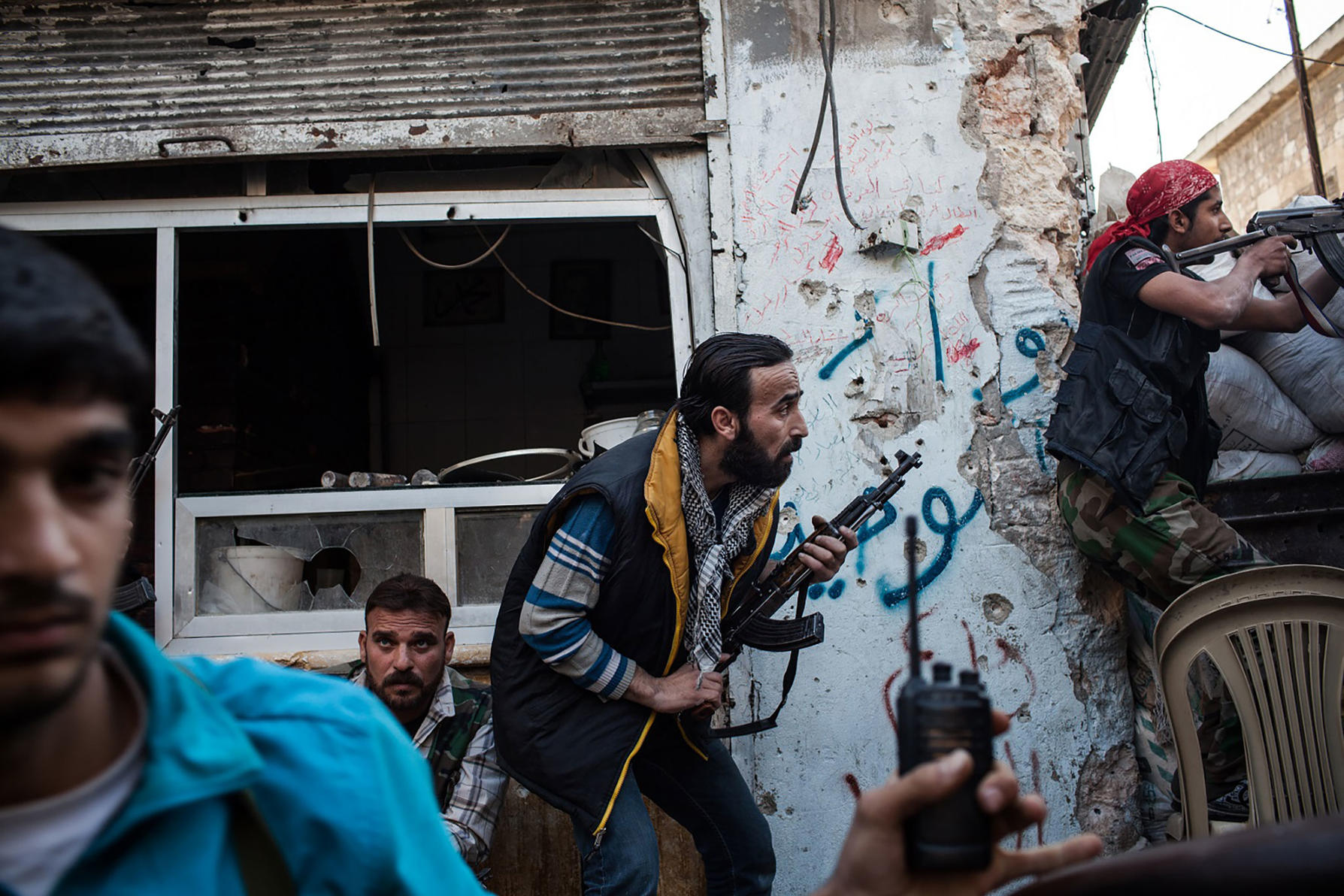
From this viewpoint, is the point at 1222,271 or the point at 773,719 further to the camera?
the point at 1222,271

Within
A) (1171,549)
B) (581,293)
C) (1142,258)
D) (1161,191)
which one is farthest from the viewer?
(581,293)

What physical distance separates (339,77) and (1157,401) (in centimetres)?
291

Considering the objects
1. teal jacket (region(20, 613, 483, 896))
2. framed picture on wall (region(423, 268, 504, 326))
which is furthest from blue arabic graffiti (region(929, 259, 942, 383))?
framed picture on wall (region(423, 268, 504, 326))

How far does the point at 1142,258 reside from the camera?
3.21m

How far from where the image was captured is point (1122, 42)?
4711 millimetres

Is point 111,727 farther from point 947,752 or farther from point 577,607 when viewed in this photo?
point 577,607

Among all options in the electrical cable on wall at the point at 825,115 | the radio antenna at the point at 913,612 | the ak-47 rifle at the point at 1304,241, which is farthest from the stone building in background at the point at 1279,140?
the radio antenna at the point at 913,612

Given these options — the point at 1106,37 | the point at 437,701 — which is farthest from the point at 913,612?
the point at 1106,37

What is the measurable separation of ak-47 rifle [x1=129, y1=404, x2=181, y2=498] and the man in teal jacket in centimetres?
286

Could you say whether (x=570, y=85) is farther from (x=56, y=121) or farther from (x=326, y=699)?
(x=326, y=699)

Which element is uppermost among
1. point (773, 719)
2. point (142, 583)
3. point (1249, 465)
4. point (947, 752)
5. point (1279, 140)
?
point (1279, 140)

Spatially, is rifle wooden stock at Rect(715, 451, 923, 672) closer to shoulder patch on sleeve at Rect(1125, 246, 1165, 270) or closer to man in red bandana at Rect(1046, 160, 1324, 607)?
man in red bandana at Rect(1046, 160, 1324, 607)

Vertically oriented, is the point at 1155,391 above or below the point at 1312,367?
below

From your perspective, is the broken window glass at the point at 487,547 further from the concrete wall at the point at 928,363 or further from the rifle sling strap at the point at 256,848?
the rifle sling strap at the point at 256,848
